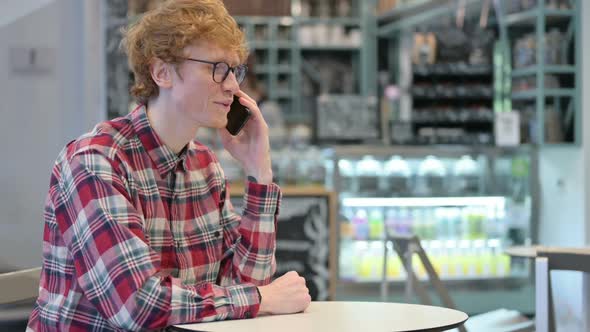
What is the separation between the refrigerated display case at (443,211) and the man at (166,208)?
4.32 metres

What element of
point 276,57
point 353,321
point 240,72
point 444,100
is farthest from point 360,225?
point 353,321

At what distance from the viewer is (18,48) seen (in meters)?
3.70

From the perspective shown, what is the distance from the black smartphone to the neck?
195 millimetres

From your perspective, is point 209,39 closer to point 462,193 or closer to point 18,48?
point 18,48

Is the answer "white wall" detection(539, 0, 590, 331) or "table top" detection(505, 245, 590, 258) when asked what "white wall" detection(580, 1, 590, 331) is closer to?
"white wall" detection(539, 0, 590, 331)

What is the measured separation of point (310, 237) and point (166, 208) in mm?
3467

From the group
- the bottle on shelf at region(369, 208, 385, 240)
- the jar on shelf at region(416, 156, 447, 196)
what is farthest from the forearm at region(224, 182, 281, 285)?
the jar on shelf at region(416, 156, 447, 196)

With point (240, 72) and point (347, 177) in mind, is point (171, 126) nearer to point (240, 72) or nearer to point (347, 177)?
point (240, 72)

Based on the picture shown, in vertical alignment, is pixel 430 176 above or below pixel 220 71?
below

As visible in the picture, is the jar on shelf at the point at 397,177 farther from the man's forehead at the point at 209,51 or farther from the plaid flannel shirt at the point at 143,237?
the man's forehead at the point at 209,51

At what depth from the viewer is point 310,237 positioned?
18.0ft

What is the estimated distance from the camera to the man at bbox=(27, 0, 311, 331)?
70.9 inches

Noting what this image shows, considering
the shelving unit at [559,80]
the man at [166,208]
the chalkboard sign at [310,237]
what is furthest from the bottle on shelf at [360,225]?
the man at [166,208]

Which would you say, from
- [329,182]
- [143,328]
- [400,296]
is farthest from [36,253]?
[400,296]
